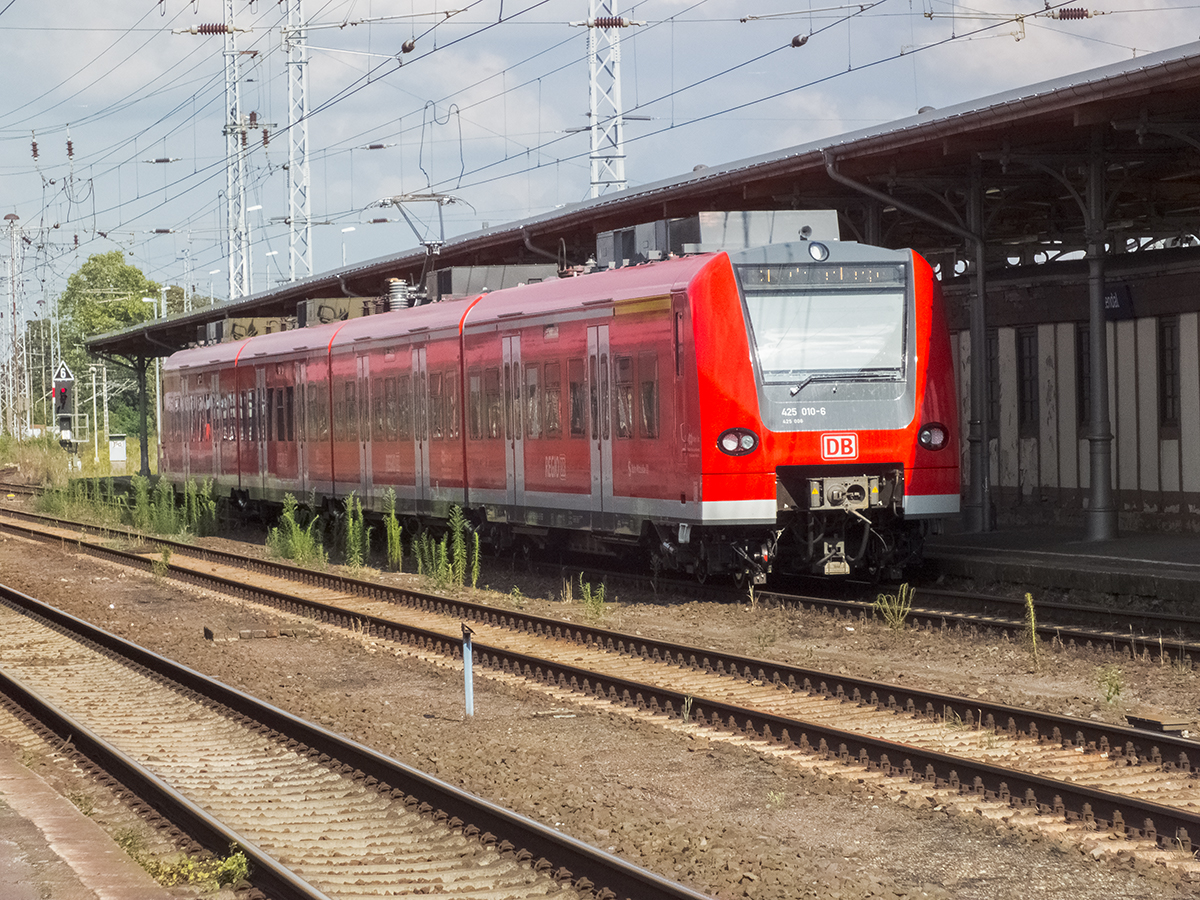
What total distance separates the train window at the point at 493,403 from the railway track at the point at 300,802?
6259 millimetres

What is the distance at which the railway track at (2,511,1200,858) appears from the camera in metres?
7.29

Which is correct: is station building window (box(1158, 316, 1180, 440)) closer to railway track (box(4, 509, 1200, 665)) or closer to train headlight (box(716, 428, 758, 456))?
railway track (box(4, 509, 1200, 665))

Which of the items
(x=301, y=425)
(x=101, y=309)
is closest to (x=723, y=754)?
(x=301, y=425)

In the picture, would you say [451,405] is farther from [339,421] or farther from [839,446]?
[839,446]

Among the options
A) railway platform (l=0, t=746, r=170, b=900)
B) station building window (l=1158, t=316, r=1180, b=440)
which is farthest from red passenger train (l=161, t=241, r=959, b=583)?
railway platform (l=0, t=746, r=170, b=900)

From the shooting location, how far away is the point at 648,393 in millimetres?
14992

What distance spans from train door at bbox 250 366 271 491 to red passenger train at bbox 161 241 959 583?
8973 millimetres

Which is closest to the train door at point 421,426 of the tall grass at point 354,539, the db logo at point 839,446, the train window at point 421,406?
the train window at point 421,406

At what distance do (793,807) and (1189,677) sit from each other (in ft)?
14.0

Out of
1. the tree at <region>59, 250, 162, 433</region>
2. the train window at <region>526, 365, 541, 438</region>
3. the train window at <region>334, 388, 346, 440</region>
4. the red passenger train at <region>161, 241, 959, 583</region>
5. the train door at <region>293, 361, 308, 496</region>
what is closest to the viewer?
the red passenger train at <region>161, 241, 959, 583</region>

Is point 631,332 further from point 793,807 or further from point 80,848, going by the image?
point 80,848

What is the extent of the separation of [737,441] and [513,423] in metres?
4.29

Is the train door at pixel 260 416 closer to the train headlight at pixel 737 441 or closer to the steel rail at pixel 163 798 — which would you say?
the train headlight at pixel 737 441

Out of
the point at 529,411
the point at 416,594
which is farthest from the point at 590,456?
the point at 416,594
